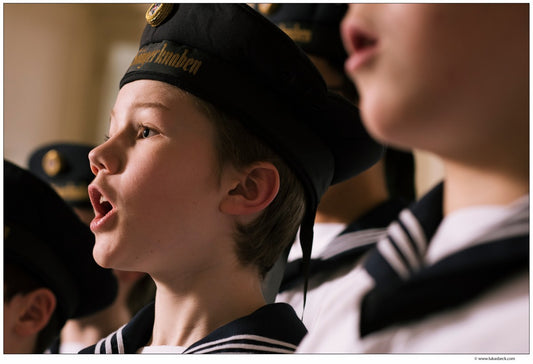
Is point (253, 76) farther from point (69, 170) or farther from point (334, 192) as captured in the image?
point (69, 170)

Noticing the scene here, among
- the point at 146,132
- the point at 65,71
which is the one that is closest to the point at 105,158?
the point at 146,132

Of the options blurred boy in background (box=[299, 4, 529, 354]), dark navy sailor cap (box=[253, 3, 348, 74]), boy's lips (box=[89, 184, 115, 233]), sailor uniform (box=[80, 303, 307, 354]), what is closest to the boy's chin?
boy's lips (box=[89, 184, 115, 233])

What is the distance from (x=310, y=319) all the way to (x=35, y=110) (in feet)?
8.26

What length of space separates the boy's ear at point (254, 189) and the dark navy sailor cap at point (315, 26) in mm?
327

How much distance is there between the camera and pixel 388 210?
114 cm

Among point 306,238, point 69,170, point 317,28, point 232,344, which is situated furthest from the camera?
point 69,170

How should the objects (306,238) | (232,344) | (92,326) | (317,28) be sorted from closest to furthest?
(232,344) < (306,238) < (317,28) < (92,326)

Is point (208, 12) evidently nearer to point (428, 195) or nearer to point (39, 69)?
point (428, 195)

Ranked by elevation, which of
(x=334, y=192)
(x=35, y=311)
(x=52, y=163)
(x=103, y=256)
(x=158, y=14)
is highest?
(x=158, y=14)

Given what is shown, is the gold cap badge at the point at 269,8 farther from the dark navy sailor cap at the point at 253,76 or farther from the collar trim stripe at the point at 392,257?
the collar trim stripe at the point at 392,257

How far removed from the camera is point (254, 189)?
866mm

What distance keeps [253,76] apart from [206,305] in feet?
0.90

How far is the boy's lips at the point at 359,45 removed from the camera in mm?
587

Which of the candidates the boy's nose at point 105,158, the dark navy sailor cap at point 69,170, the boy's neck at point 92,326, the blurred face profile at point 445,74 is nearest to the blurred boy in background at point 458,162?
the blurred face profile at point 445,74
